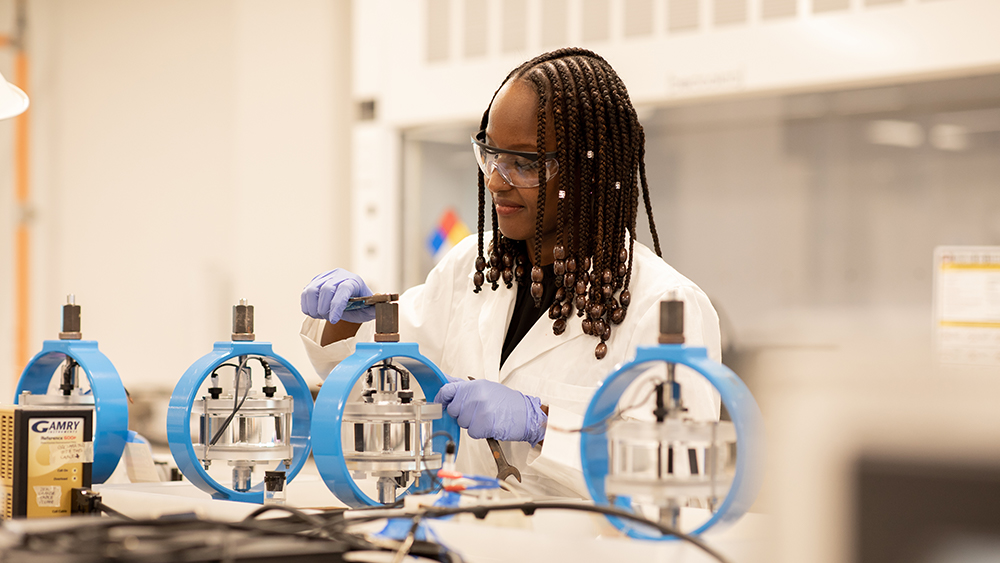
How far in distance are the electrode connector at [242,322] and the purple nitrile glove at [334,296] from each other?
14 centimetres

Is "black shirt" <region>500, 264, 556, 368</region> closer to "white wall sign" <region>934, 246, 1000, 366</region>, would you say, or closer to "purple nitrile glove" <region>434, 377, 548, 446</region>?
"purple nitrile glove" <region>434, 377, 548, 446</region>

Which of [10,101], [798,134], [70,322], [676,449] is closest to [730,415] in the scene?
[676,449]

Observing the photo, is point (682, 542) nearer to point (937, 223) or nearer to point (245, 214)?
point (937, 223)

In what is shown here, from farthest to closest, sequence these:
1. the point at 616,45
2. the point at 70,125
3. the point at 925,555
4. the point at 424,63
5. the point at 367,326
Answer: the point at 70,125 → the point at 424,63 → the point at 616,45 → the point at 367,326 → the point at 925,555

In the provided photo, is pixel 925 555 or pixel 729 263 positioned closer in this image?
pixel 925 555

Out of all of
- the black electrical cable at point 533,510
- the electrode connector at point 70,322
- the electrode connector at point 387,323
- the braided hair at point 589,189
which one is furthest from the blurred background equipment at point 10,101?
the black electrical cable at point 533,510

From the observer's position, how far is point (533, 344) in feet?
4.65

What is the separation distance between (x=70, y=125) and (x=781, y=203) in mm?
2708

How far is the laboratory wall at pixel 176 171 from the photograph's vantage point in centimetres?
330

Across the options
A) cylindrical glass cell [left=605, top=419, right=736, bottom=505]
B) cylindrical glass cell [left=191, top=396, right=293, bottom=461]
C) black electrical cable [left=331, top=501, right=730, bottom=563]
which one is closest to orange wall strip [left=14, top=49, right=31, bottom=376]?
cylindrical glass cell [left=191, top=396, right=293, bottom=461]

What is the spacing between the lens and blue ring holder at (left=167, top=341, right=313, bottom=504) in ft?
3.85

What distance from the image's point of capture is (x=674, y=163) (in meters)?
2.58

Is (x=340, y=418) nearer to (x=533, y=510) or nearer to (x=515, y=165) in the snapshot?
(x=533, y=510)

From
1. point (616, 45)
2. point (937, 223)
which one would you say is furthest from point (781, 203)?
point (616, 45)
